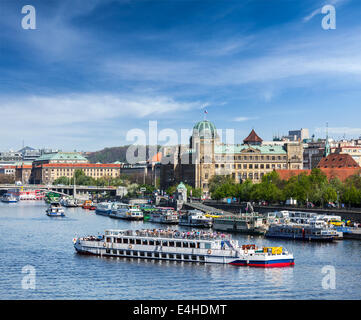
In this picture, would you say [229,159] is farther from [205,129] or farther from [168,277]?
[168,277]

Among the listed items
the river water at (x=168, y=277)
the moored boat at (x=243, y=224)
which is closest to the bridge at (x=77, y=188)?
the moored boat at (x=243, y=224)

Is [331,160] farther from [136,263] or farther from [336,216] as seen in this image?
[136,263]

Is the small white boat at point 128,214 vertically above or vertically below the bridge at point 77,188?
below

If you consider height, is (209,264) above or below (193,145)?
below

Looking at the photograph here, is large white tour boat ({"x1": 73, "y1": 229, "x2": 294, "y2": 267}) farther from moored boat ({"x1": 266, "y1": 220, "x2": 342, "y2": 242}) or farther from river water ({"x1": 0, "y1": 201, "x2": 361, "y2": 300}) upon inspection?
moored boat ({"x1": 266, "y1": 220, "x2": 342, "y2": 242})

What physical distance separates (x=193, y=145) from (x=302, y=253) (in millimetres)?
89001

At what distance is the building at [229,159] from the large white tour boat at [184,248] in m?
79.5

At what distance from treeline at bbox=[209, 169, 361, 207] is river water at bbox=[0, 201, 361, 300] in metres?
23.7

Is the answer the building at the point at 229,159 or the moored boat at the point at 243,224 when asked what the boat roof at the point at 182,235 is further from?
the building at the point at 229,159

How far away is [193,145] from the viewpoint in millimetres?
139250

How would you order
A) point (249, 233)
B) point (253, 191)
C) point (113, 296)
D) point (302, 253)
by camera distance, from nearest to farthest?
1. point (113, 296)
2. point (302, 253)
3. point (249, 233)
4. point (253, 191)

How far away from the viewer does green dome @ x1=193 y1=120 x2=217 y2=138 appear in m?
137

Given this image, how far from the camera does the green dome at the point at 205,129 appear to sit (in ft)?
449
